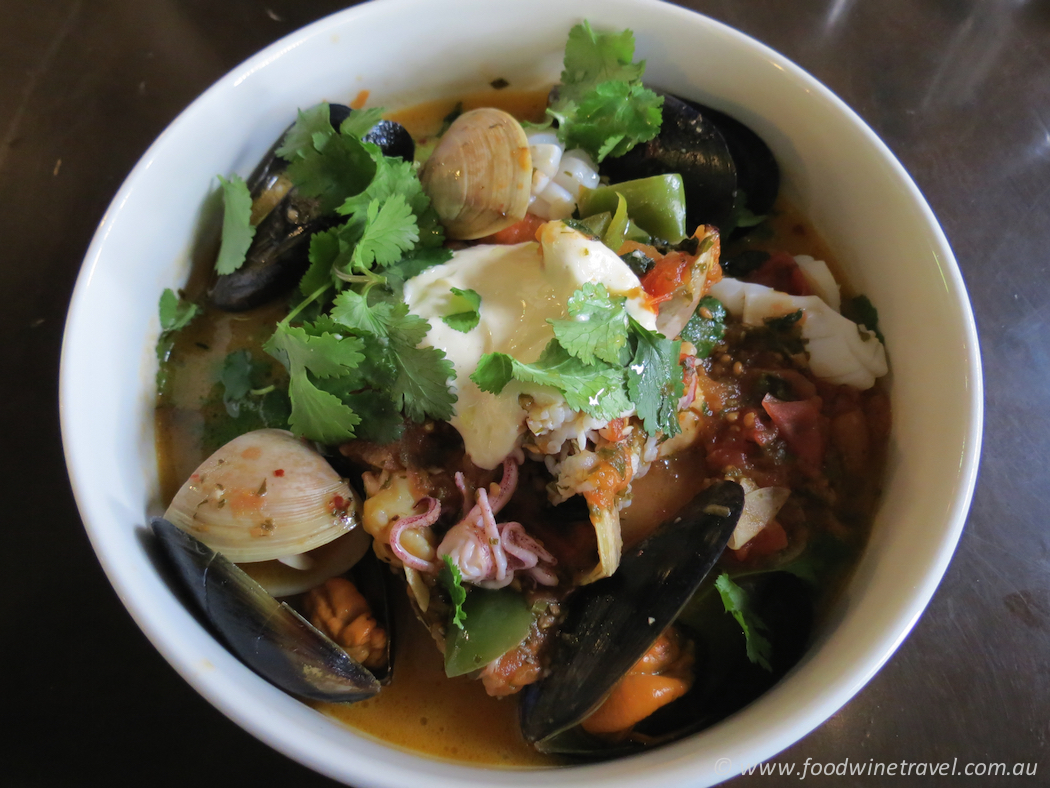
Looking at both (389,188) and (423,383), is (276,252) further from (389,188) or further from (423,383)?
(423,383)

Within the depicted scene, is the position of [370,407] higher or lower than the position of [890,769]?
higher

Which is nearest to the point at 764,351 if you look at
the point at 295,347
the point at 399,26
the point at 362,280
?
the point at 362,280

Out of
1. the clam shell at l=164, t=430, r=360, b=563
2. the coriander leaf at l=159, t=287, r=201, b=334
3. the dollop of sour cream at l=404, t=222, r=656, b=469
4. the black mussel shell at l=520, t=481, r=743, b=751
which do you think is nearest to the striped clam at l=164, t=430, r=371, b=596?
the clam shell at l=164, t=430, r=360, b=563

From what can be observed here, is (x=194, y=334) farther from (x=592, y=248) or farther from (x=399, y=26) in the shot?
(x=592, y=248)

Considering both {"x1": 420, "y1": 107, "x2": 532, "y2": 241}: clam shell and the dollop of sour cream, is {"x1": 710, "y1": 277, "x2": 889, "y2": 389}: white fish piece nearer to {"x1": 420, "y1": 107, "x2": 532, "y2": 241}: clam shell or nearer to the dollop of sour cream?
the dollop of sour cream

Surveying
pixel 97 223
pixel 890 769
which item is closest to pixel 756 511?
pixel 890 769

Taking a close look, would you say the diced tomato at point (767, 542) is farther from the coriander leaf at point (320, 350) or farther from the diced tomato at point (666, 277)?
the coriander leaf at point (320, 350)
